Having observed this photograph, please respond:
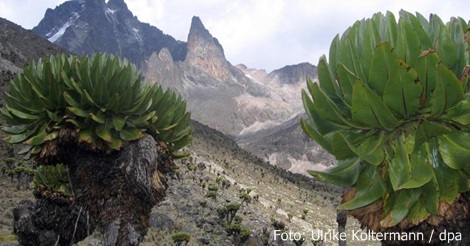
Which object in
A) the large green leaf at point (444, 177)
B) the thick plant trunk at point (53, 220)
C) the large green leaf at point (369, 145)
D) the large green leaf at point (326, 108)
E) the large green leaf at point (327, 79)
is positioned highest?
the large green leaf at point (327, 79)

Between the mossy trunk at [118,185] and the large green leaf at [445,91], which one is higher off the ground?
the large green leaf at [445,91]

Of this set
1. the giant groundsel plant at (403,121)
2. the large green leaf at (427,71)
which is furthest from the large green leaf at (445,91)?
the large green leaf at (427,71)

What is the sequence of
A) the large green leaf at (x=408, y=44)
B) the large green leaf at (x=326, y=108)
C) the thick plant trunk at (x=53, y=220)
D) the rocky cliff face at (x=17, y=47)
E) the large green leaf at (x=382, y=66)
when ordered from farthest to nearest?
the rocky cliff face at (x=17, y=47), the thick plant trunk at (x=53, y=220), the large green leaf at (x=326, y=108), the large green leaf at (x=408, y=44), the large green leaf at (x=382, y=66)

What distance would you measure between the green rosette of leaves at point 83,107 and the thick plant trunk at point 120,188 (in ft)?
0.73

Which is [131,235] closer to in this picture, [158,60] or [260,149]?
[260,149]

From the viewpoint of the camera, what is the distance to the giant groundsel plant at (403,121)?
11.4ft

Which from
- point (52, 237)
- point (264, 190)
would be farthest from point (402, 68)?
point (264, 190)

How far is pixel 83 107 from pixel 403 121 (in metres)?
4.26

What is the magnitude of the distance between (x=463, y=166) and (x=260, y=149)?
452 ft

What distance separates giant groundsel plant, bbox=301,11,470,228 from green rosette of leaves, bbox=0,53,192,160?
2955mm

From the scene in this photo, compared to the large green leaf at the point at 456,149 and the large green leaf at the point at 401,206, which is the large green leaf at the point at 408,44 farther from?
the large green leaf at the point at 401,206

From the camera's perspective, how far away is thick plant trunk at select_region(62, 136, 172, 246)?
5645 mm

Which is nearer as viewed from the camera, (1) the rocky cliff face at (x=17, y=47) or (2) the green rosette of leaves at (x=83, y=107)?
(2) the green rosette of leaves at (x=83, y=107)

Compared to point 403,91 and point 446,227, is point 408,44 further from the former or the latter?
point 446,227
